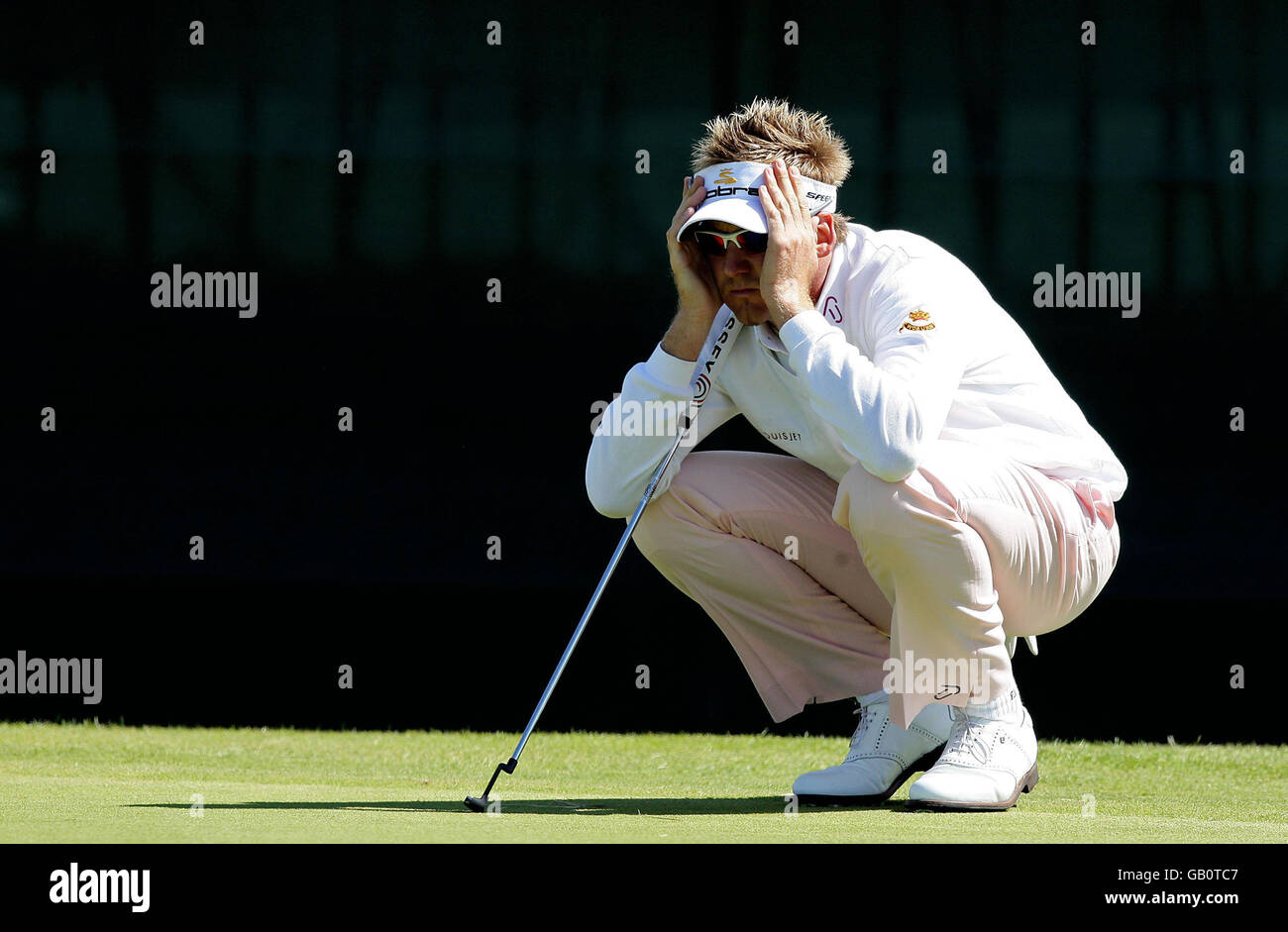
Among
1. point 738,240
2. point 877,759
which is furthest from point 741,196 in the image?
point 877,759

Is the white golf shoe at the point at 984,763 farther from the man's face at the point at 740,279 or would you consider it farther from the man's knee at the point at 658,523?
the man's face at the point at 740,279

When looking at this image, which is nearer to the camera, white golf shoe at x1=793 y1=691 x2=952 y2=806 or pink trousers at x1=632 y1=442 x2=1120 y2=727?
pink trousers at x1=632 y1=442 x2=1120 y2=727

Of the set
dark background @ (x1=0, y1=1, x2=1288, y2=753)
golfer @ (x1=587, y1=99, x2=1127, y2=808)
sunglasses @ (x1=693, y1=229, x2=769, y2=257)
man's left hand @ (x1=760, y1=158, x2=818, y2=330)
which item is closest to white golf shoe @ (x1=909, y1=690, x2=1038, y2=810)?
golfer @ (x1=587, y1=99, x2=1127, y2=808)

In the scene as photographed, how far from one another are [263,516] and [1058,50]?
8.53 feet

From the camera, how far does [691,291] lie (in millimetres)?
3180

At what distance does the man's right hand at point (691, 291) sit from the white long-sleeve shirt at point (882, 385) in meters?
0.03

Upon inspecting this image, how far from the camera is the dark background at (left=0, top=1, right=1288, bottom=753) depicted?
5.18m

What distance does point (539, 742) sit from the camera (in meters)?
4.71

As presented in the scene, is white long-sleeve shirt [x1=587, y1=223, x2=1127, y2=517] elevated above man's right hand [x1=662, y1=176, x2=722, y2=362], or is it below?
below

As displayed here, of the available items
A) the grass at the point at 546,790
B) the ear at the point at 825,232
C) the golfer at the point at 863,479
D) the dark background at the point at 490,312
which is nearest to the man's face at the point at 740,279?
the golfer at the point at 863,479

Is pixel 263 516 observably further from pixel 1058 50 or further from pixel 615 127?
pixel 1058 50

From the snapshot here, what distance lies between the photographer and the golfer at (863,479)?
2.92m

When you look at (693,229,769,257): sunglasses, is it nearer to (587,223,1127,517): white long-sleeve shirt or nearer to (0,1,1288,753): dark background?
(587,223,1127,517): white long-sleeve shirt

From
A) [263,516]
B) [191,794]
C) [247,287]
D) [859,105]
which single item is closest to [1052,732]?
[859,105]
